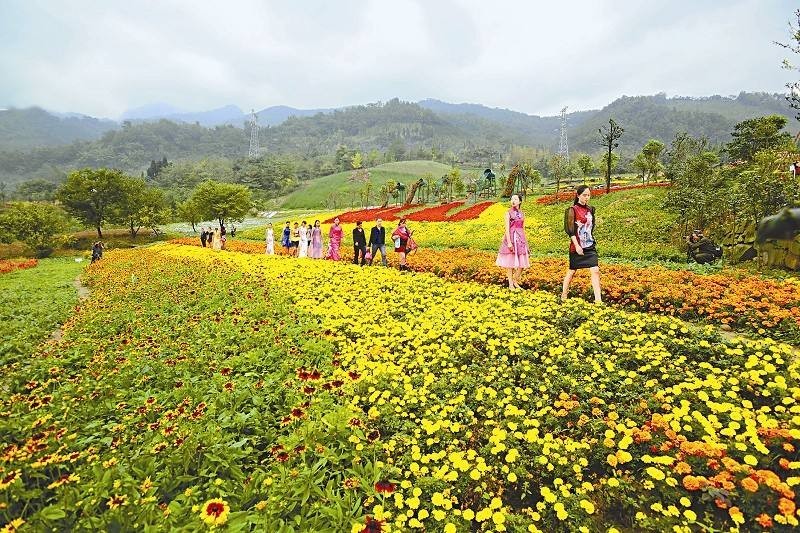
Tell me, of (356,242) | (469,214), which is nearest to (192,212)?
(469,214)

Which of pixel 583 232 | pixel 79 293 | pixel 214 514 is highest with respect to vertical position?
pixel 583 232

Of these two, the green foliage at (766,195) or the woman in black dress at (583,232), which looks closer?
the woman in black dress at (583,232)

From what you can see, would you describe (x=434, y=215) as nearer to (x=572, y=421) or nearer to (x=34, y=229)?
(x=572, y=421)

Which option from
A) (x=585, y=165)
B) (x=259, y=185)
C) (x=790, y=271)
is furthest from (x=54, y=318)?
(x=259, y=185)

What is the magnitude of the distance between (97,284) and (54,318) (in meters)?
6.34

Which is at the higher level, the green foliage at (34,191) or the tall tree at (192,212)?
the green foliage at (34,191)

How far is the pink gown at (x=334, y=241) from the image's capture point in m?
17.1

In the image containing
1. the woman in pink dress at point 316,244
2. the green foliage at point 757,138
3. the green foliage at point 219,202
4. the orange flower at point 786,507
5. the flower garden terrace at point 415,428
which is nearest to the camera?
the orange flower at point 786,507

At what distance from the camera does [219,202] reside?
155ft

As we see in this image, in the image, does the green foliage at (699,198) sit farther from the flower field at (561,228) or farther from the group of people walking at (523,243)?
the group of people walking at (523,243)

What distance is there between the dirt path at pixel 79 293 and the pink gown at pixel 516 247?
10483 millimetres

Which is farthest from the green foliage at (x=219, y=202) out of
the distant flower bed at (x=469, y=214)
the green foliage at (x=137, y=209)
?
the distant flower bed at (x=469, y=214)

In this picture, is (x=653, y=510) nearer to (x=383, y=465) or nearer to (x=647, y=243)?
(x=383, y=465)

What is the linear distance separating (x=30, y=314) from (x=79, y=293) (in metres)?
Answer: 4.85
